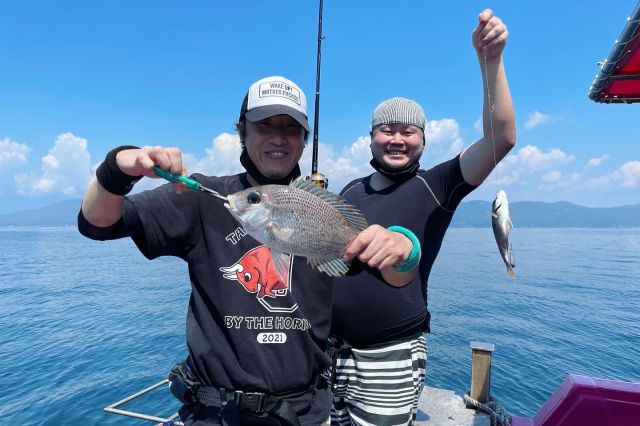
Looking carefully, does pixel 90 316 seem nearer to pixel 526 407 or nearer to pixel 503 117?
pixel 526 407

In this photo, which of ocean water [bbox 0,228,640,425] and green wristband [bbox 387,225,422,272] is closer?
green wristband [bbox 387,225,422,272]

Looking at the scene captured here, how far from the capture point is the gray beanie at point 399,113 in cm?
434

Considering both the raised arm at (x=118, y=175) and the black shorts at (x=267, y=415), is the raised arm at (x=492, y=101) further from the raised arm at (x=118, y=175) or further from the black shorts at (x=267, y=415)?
the raised arm at (x=118, y=175)

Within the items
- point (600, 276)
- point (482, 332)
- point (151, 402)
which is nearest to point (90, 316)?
point (151, 402)

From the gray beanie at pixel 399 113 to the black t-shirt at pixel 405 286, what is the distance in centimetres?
66

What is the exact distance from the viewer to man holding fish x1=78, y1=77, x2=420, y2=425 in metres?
2.53

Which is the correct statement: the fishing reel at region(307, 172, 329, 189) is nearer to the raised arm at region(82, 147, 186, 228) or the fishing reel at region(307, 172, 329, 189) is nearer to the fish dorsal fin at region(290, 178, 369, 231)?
the fish dorsal fin at region(290, 178, 369, 231)

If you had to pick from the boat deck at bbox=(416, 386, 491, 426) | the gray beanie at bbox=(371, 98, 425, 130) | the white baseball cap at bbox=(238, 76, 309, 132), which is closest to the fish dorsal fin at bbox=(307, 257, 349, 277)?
the white baseball cap at bbox=(238, 76, 309, 132)

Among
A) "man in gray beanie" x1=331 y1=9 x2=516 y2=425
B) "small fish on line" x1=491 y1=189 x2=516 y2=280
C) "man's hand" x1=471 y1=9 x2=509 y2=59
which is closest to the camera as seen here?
"man's hand" x1=471 y1=9 x2=509 y2=59

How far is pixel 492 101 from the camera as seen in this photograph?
3609 mm

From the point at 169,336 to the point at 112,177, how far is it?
18.3 meters

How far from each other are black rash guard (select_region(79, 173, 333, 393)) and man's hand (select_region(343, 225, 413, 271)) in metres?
0.58

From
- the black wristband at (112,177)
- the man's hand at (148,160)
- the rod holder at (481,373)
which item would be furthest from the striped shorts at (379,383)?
the rod holder at (481,373)

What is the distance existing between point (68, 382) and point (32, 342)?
6.23 metres
